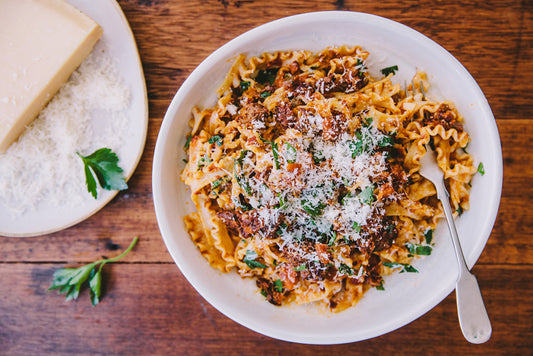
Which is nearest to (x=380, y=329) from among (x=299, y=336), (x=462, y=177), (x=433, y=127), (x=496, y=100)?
(x=299, y=336)

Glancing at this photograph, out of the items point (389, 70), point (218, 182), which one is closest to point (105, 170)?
point (218, 182)

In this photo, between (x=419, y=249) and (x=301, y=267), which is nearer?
(x=301, y=267)

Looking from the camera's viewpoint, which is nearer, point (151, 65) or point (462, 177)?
point (462, 177)

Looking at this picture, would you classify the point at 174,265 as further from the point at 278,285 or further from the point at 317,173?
the point at 317,173

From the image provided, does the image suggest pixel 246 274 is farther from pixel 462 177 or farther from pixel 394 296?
pixel 462 177

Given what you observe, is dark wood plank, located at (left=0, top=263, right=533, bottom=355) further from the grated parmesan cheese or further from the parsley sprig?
the grated parmesan cheese

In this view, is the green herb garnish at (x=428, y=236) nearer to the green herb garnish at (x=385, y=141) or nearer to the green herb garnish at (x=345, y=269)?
the green herb garnish at (x=345, y=269)
